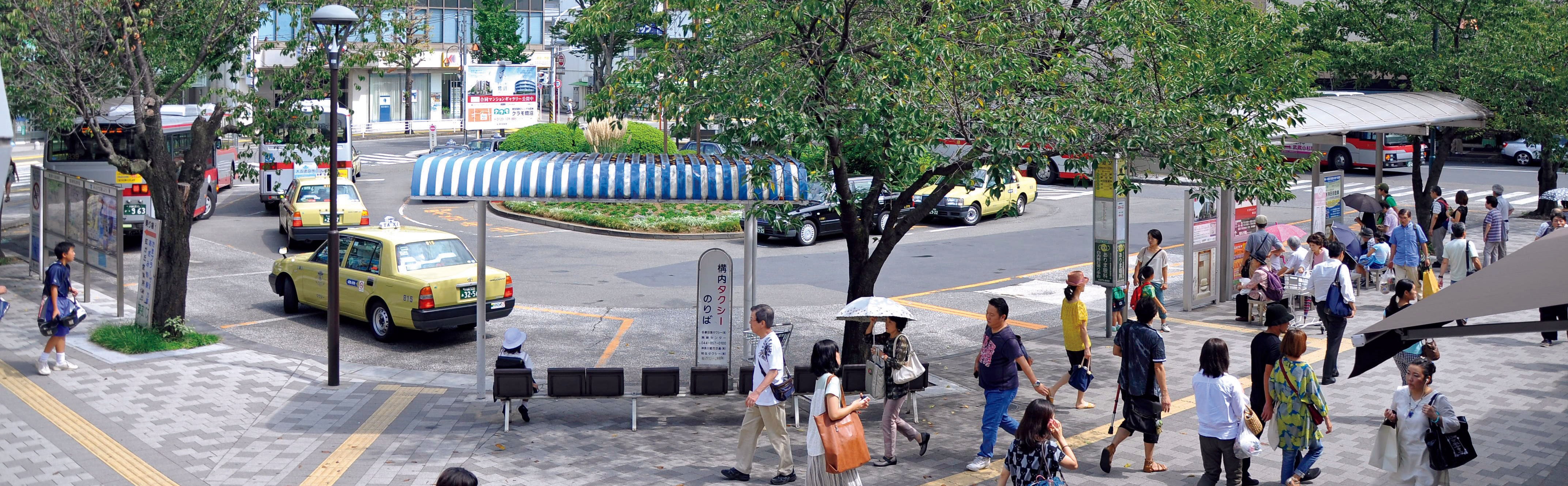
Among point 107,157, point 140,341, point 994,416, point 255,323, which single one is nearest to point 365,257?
point 255,323

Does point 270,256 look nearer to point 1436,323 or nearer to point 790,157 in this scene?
point 790,157

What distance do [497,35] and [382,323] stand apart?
50.8 metres

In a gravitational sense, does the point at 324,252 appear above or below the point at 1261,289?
above

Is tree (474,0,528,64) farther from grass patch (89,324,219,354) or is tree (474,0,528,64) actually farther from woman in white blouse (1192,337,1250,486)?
woman in white blouse (1192,337,1250,486)

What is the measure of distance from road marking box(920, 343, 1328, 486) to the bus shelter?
299cm

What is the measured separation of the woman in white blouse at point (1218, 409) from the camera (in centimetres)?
847

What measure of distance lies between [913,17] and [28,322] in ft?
39.9

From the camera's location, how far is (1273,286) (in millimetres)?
15297

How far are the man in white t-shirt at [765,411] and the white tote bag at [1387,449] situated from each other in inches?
165

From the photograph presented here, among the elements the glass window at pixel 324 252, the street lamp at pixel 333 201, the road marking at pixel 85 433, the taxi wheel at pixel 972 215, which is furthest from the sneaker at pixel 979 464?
the taxi wheel at pixel 972 215

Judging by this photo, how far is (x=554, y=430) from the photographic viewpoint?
11.0 meters

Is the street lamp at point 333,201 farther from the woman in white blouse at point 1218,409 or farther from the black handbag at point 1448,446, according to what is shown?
the black handbag at point 1448,446

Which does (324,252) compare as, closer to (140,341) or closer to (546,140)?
(140,341)

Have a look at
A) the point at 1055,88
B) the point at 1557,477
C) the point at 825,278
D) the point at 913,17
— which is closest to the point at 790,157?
the point at 913,17
